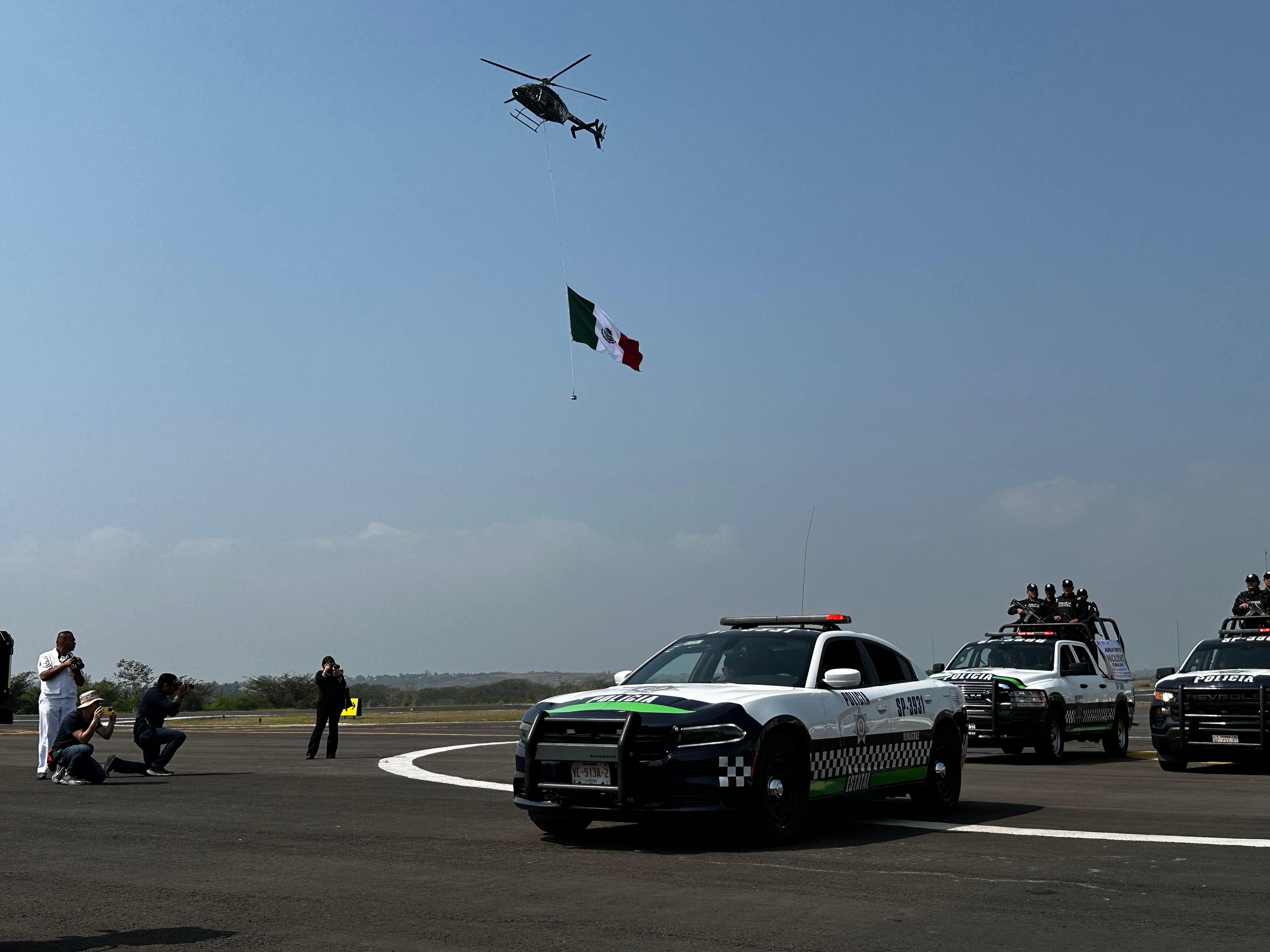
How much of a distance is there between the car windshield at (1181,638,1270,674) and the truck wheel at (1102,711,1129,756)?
3.09 metres

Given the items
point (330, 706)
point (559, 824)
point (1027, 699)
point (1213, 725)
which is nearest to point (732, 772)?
point (559, 824)

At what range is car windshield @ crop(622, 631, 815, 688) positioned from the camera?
1202cm

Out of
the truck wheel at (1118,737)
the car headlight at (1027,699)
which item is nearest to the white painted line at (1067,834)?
the car headlight at (1027,699)

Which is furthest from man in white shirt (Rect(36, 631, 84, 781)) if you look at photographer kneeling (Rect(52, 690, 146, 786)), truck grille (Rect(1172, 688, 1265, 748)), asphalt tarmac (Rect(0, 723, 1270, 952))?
truck grille (Rect(1172, 688, 1265, 748))

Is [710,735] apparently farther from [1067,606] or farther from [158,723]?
[1067,606]

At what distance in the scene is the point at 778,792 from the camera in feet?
36.1

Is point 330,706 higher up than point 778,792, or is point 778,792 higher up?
point 330,706

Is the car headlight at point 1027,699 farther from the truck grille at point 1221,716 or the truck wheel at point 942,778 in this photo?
the truck wheel at point 942,778

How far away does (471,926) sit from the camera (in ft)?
24.8

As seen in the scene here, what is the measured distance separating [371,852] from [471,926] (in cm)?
335

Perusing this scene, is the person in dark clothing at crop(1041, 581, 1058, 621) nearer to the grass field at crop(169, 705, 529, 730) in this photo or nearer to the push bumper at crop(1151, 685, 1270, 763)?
the push bumper at crop(1151, 685, 1270, 763)

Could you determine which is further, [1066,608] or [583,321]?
[583,321]

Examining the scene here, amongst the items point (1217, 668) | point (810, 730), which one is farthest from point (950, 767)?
point (1217, 668)

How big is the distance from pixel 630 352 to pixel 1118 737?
15548 mm
